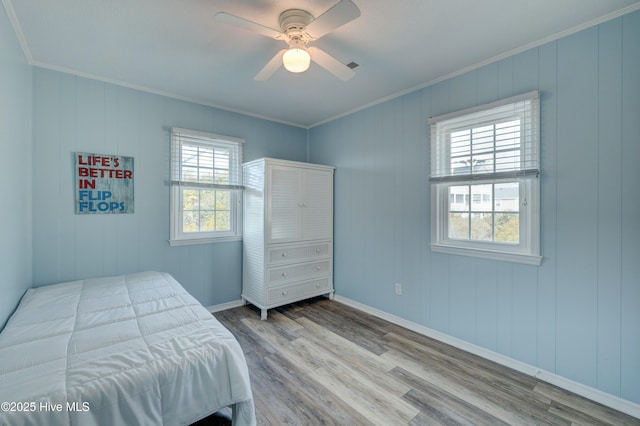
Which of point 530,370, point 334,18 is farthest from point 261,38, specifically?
point 530,370

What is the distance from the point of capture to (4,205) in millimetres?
1703

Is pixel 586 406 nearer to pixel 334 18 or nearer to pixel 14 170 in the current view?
pixel 334 18

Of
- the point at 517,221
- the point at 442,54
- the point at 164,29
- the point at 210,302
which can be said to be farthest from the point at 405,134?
the point at 210,302

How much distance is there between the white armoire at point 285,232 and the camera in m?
3.16

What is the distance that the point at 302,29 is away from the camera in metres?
1.74

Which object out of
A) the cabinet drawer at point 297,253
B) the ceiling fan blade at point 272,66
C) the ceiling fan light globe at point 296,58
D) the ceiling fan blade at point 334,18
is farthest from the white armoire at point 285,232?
the ceiling fan blade at point 334,18

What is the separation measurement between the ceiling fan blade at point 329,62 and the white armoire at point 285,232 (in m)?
1.40

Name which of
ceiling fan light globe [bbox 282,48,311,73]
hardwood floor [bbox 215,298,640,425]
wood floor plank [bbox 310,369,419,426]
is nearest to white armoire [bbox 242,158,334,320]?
hardwood floor [bbox 215,298,640,425]

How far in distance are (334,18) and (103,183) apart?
257 centimetres

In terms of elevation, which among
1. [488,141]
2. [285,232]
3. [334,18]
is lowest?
[285,232]

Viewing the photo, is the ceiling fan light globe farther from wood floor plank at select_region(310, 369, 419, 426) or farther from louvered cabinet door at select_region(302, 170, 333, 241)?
wood floor plank at select_region(310, 369, 419, 426)

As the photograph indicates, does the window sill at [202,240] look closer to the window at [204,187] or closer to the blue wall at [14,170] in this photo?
the window at [204,187]

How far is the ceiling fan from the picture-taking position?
1470 millimetres

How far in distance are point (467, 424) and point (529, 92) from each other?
231 cm
